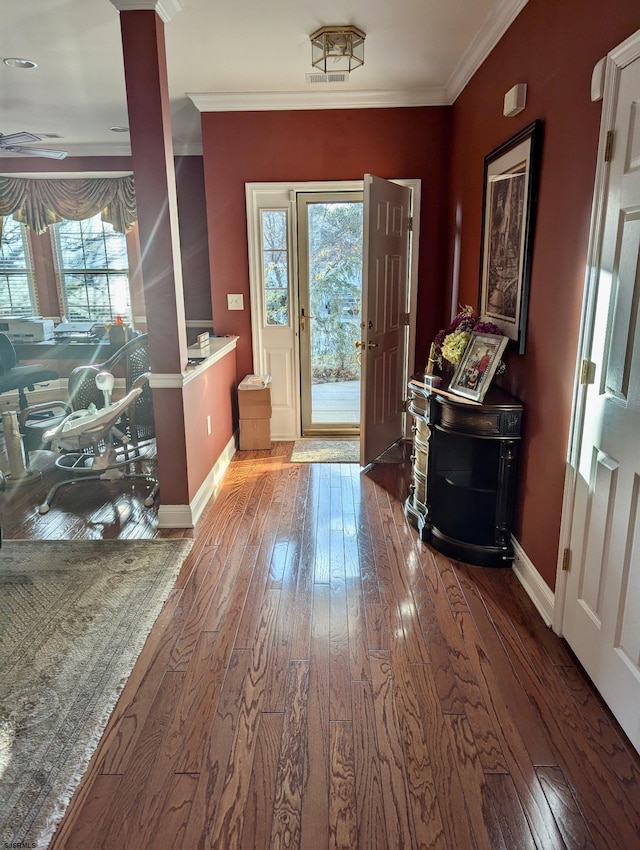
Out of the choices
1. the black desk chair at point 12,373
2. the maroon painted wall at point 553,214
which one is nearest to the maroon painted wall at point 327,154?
the maroon painted wall at point 553,214

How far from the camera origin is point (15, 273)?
669 cm

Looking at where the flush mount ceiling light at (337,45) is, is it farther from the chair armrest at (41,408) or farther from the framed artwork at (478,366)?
the chair armrest at (41,408)

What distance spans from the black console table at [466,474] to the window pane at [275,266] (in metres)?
1.93

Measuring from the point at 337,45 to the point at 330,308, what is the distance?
199cm

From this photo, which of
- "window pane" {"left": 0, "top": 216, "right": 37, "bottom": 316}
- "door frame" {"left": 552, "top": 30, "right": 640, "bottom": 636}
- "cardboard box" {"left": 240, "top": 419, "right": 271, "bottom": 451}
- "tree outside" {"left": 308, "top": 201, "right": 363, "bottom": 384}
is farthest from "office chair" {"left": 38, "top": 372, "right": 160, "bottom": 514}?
"window pane" {"left": 0, "top": 216, "right": 37, "bottom": 316}

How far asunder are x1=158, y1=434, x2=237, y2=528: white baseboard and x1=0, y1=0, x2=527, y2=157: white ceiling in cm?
261

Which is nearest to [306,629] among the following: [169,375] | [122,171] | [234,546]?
[234,546]

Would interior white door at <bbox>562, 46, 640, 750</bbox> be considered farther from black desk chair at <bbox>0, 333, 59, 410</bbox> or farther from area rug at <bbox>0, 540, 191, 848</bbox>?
black desk chair at <bbox>0, 333, 59, 410</bbox>

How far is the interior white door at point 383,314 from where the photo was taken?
388 centimetres

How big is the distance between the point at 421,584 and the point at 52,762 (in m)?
1.65

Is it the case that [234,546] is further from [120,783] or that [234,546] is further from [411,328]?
[411,328]

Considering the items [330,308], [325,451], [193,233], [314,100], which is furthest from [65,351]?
[314,100]

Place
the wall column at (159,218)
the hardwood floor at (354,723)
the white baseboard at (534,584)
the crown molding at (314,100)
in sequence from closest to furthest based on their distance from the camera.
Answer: the hardwood floor at (354,723) < the white baseboard at (534,584) < the wall column at (159,218) < the crown molding at (314,100)

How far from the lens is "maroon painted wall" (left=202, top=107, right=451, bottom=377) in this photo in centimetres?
442
